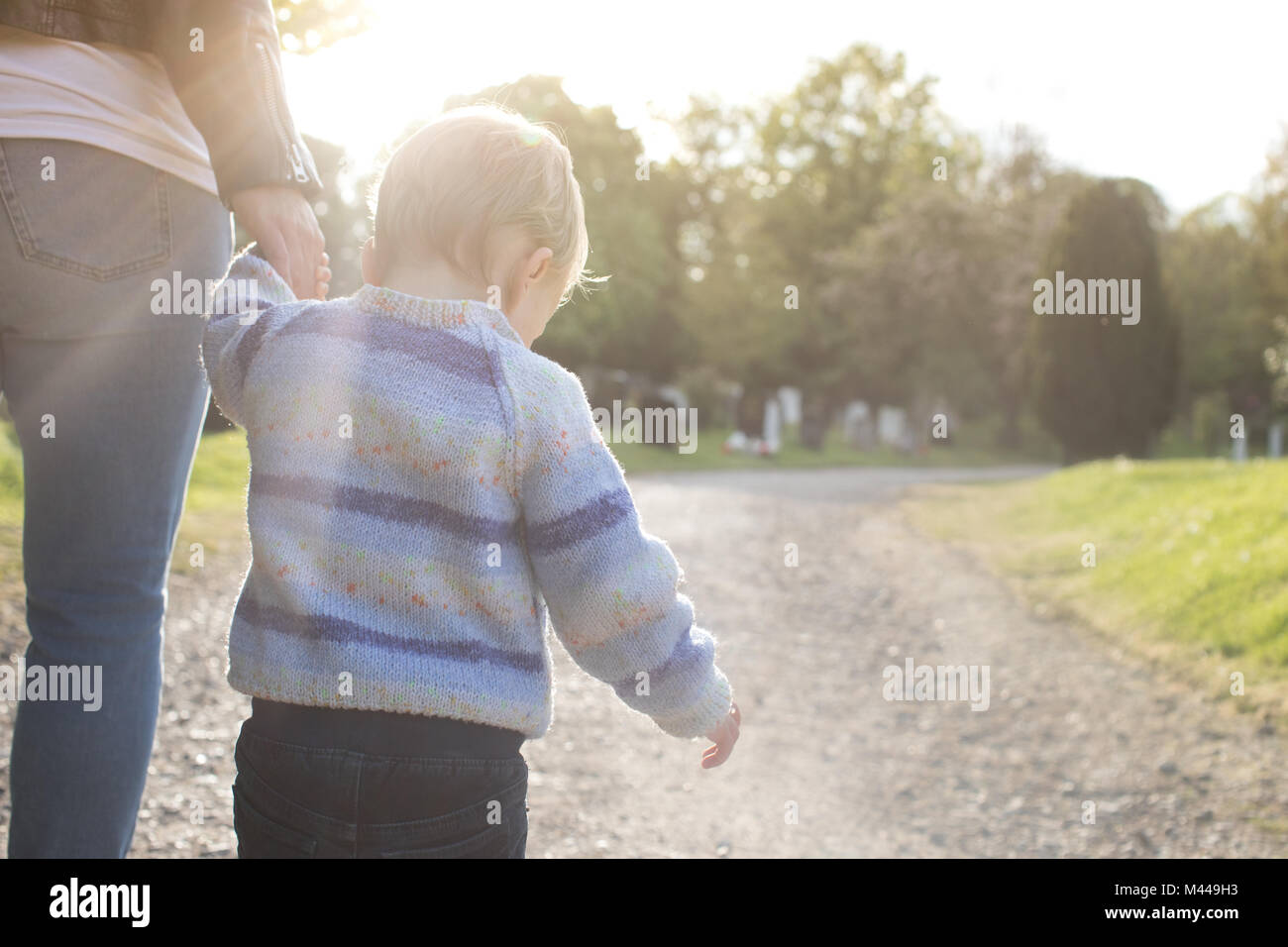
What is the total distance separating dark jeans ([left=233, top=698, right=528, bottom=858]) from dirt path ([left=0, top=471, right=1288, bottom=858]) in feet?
4.52

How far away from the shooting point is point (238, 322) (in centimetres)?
156

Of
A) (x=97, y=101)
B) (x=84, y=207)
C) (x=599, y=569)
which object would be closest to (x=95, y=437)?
Answer: (x=84, y=207)

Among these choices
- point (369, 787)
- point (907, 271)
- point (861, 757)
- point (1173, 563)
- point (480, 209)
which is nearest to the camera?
point (369, 787)

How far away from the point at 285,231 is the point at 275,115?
0.21 metres

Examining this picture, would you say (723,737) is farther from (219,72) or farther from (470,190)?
(219,72)

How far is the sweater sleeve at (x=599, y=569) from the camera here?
56.0 inches

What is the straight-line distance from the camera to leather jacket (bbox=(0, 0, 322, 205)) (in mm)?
1703

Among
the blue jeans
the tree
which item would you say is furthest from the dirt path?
the tree

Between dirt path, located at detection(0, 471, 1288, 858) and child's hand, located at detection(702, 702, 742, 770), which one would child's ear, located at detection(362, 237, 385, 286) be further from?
dirt path, located at detection(0, 471, 1288, 858)

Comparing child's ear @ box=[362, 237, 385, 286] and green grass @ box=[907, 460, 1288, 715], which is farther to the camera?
green grass @ box=[907, 460, 1288, 715]

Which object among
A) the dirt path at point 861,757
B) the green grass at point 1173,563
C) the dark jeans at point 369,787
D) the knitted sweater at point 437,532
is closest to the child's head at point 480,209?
the knitted sweater at point 437,532

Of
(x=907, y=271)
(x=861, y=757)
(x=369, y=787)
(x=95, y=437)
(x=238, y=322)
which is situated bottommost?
(x=861, y=757)
